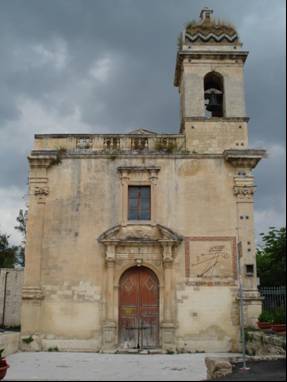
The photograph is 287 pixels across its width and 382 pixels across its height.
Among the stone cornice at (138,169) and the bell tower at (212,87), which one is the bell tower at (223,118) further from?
the stone cornice at (138,169)

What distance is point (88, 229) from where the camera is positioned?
1684cm

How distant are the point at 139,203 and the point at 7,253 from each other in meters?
20.8

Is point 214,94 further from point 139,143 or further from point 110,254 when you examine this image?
point 110,254

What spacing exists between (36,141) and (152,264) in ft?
20.6

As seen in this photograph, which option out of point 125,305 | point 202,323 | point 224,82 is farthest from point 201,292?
point 224,82

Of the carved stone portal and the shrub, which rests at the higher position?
the carved stone portal

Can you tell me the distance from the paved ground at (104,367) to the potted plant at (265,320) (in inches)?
84.2

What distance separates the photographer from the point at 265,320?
15.3 m

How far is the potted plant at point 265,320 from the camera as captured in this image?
48.7ft

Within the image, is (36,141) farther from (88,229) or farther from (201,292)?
(201,292)

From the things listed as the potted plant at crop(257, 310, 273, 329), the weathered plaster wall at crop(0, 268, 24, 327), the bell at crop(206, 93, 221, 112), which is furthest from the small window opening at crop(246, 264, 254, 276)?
the weathered plaster wall at crop(0, 268, 24, 327)

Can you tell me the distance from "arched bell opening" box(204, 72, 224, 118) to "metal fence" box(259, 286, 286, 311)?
272 inches

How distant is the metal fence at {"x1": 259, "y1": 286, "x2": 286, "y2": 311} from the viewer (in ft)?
54.7

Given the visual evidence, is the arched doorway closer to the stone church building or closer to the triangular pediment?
the stone church building
